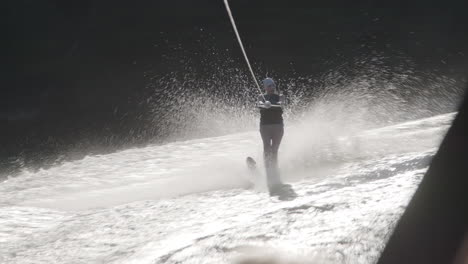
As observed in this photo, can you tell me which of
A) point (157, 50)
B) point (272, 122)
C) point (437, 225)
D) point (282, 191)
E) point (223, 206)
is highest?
point (157, 50)

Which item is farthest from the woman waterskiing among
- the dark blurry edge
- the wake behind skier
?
the dark blurry edge

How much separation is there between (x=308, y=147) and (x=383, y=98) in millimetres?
14331

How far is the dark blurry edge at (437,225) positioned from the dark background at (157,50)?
22.2 meters

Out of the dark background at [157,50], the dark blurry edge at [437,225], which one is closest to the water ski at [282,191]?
the dark blurry edge at [437,225]

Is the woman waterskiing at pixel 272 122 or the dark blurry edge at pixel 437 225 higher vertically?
the woman waterskiing at pixel 272 122

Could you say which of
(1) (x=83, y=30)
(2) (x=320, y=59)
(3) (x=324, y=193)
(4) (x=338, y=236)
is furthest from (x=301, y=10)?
(4) (x=338, y=236)

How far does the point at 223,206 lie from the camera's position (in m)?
9.88

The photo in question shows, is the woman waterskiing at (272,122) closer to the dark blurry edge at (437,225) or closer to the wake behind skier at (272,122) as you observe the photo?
the wake behind skier at (272,122)

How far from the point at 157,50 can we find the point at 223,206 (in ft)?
86.9

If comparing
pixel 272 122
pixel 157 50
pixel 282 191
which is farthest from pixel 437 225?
pixel 157 50

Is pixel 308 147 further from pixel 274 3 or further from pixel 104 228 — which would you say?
pixel 274 3

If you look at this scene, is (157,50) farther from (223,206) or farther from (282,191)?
(223,206)

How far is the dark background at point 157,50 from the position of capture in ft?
103

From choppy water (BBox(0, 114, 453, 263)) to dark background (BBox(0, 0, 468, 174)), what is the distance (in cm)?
1341
